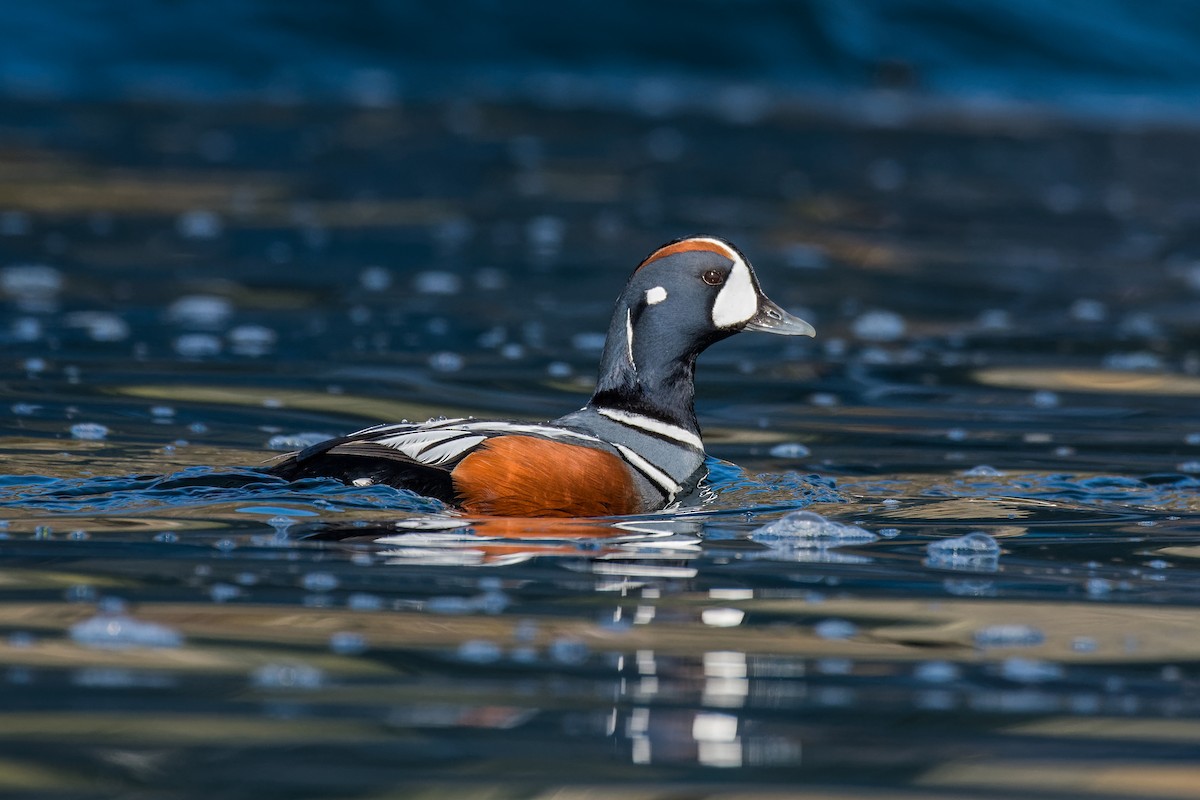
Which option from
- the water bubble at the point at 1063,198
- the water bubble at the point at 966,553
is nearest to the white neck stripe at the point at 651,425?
the water bubble at the point at 966,553

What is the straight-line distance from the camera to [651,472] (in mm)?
7148

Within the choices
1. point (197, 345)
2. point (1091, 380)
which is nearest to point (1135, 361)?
point (1091, 380)

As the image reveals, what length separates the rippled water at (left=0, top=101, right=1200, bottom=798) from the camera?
4453 millimetres

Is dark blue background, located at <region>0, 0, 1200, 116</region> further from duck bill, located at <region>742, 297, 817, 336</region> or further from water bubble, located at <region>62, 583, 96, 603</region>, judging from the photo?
water bubble, located at <region>62, 583, 96, 603</region>

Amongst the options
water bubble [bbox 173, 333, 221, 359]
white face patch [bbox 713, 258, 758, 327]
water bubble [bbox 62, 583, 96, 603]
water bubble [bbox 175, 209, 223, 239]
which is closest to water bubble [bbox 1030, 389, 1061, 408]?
Answer: white face patch [bbox 713, 258, 758, 327]

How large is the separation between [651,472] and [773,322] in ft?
3.48

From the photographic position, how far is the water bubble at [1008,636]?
541 cm

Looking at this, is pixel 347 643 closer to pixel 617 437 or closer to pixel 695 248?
pixel 617 437

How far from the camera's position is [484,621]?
5.41m

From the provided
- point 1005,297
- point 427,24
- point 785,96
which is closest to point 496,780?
point 1005,297

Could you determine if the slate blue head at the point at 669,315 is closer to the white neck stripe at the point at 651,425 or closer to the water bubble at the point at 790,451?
the white neck stripe at the point at 651,425

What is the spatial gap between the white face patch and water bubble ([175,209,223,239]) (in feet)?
30.4

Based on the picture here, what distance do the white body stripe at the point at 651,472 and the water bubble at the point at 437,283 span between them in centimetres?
686

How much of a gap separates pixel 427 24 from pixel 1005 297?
64.5 ft
